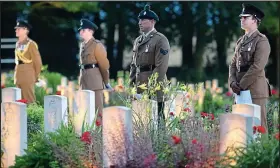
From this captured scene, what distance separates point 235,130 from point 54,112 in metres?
2.18

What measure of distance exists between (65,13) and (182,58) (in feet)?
12.2

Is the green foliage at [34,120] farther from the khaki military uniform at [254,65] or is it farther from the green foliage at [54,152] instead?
the khaki military uniform at [254,65]

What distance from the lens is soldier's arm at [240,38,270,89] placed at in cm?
945

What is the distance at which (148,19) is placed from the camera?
10.1 meters

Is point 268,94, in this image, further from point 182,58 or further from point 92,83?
point 182,58

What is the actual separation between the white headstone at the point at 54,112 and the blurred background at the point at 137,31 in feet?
53.6

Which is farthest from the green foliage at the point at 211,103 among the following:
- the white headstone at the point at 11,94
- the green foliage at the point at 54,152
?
the green foliage at the point at 54,152

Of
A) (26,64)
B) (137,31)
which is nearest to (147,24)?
(26,64)

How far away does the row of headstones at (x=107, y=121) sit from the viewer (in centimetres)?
687

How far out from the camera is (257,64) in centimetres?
945

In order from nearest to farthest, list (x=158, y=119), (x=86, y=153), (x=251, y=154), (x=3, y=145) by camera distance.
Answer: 1. (x=251, y=154)
2. (x=86, y=153)
3. (x=3, y=145)
4. (x=158, y=119)

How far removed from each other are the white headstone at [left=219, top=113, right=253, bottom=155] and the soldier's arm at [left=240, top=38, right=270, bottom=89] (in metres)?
2.58

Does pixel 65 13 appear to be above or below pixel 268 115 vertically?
above

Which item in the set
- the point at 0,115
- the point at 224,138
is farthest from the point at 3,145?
the point at 224,138
